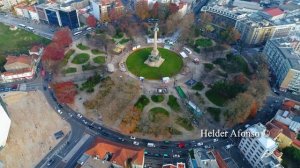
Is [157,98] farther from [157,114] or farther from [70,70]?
[70,70]

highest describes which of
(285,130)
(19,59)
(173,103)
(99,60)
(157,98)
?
(19,59)

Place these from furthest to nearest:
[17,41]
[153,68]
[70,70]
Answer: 1. [17,41]
2. [153,68]
3. [70,70]

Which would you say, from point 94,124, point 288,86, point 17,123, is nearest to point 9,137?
point 17,123

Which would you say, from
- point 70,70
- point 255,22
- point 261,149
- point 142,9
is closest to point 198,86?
point 261,149

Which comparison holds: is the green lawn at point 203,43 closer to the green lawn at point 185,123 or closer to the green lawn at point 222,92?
the green lawn at point 222,92

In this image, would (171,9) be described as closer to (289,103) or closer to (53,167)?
(289,103)

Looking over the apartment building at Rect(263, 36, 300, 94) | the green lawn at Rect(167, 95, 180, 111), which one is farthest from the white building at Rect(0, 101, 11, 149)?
the apartment building at Rect(263, 36, 300, 94)
